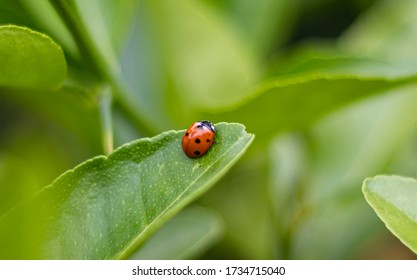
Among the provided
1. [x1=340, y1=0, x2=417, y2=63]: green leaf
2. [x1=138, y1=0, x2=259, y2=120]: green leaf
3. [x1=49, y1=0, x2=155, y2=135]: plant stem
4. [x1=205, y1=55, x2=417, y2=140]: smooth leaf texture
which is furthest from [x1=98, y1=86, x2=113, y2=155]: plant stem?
[x1=340, y1=0, x2=417, y2=63]: green leaf

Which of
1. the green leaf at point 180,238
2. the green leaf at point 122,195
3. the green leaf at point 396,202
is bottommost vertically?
the green leaf at point 180,238

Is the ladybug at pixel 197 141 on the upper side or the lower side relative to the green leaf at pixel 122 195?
upper

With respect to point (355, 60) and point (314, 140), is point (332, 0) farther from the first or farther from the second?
point (355, 60)

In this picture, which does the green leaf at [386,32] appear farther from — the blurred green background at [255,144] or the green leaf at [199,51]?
the green leaf at [199,51]

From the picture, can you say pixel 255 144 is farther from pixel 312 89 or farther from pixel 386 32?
pixel 386 32

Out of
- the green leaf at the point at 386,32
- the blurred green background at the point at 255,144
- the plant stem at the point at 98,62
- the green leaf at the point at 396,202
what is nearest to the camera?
the green leaf at the point at 396,202

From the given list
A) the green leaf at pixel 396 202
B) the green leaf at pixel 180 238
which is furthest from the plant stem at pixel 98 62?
the green leaf at pixel 396 202

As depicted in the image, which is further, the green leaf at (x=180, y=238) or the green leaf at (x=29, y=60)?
the green leaf at (x=180, y=238)
